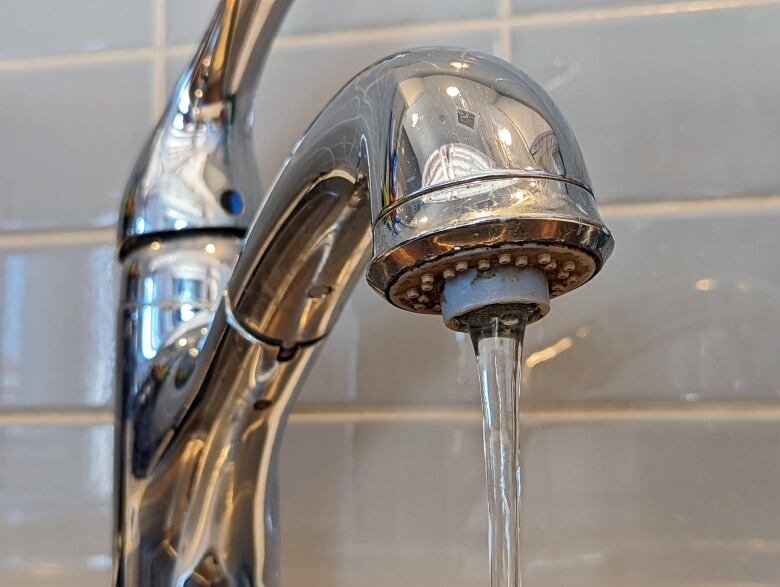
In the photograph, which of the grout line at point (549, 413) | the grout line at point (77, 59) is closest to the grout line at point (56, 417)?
the grout line at point (549, 413)

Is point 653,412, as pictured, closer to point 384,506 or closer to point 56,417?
point 384,506

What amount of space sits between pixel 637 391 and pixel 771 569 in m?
0.11

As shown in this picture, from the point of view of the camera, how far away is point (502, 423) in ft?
0.89

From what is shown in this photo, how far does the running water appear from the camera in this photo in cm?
26

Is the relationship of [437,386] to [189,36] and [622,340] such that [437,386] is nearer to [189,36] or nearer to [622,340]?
[622,340]

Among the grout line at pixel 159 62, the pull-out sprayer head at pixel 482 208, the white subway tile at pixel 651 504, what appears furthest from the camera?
the grout line at pixel 159 62

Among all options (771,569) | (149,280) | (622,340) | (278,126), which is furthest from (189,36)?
(771,569)

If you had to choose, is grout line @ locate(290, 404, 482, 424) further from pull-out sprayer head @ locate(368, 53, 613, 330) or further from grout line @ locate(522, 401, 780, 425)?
pull-out sprayer head @ locate(368, 53, 613, 330)

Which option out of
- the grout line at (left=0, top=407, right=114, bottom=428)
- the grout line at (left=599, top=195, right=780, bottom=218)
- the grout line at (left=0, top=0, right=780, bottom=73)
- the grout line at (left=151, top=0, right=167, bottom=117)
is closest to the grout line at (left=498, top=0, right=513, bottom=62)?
the grout line at (left=0, top=0, right=780, bottom=73)

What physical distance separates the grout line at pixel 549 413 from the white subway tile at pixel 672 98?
0.11m

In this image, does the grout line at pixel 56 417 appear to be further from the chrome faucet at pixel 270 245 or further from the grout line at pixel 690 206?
the grout line at pixel 690 206

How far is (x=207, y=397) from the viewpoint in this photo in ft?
1.22

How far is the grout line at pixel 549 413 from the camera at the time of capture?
0.45 metres

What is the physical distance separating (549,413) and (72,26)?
0.38 metres
